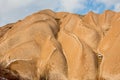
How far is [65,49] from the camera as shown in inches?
1187

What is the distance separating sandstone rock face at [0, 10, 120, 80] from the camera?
27.5 meters

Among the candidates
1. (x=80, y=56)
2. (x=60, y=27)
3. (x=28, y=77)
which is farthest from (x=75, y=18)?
(x=28, y=77)

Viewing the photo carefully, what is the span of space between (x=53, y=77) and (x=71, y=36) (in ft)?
13.4

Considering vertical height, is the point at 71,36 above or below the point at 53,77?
above

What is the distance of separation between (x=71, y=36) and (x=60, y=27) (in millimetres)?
4336

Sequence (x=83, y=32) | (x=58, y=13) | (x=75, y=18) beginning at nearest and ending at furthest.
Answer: (x=83, y=32)
(x=75, y=18)
(x=58, y=13)

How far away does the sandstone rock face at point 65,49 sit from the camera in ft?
90.1

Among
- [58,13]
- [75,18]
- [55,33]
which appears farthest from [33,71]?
[58,13]

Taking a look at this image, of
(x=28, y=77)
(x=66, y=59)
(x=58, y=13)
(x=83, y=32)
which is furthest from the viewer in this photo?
(x=58, y=13)

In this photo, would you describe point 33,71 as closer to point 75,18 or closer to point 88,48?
point 88,48

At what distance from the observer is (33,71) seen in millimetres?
28062

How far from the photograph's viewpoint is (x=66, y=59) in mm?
29156

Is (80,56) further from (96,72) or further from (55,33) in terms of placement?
(55,33)

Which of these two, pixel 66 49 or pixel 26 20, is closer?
pixel 66 49
